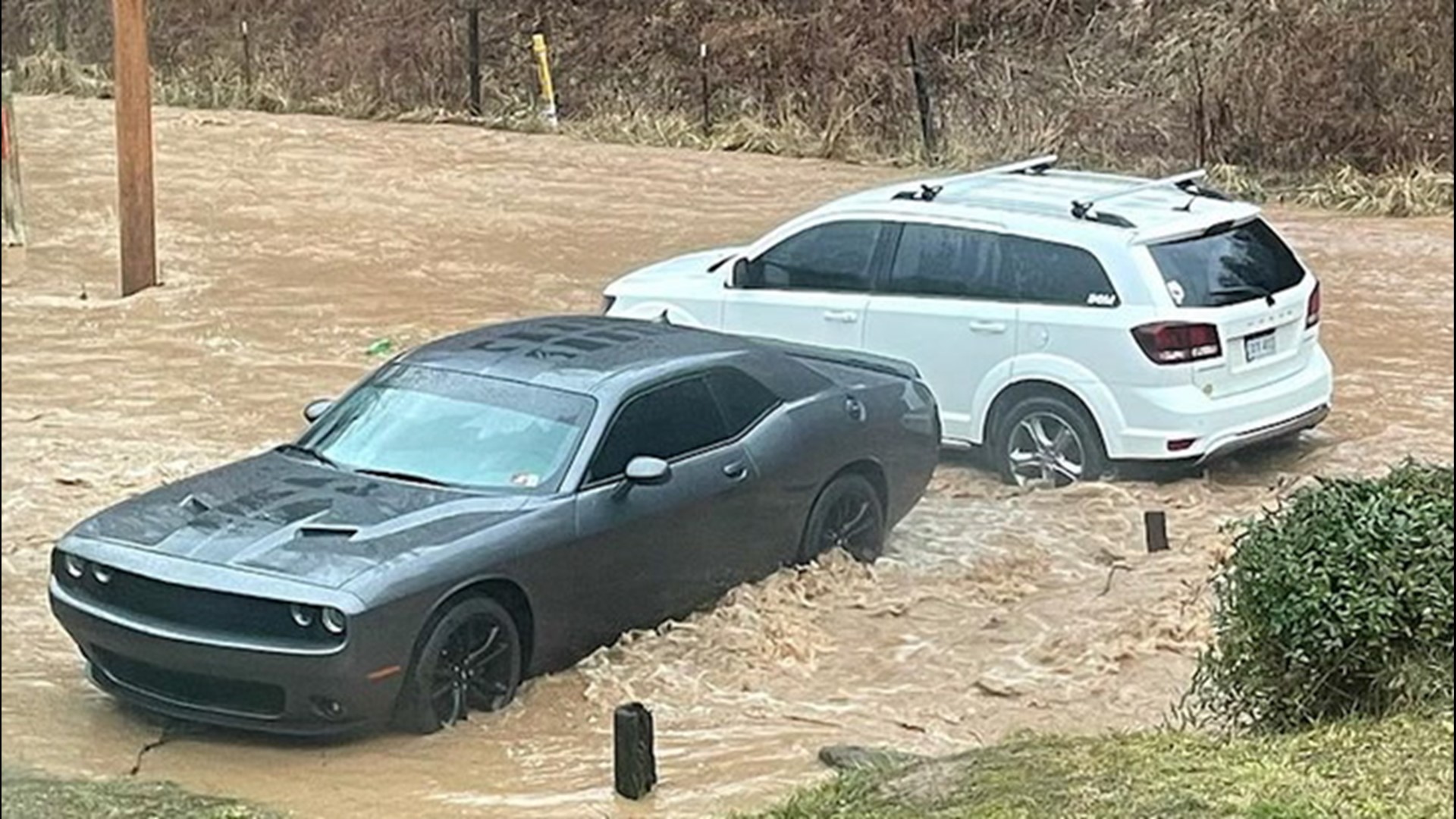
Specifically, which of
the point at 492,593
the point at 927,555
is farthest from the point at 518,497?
the point at 927,555

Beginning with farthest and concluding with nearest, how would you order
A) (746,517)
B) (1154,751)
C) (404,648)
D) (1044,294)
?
(1044,294), (746,517), (404,648), (1154,751)

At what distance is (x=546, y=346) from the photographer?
300 inches

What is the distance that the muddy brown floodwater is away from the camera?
607 centimetres

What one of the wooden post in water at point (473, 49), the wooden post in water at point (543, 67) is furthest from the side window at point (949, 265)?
the wooden post in water at point (473, 49)

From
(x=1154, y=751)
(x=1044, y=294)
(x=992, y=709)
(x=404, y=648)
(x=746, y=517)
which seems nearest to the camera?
(x=1154, y=751)

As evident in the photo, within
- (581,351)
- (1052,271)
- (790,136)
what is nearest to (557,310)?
(581,351)

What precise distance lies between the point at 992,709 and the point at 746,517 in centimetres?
109

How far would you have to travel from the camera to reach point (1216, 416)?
775cm

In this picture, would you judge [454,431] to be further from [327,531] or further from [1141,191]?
[1141,191]

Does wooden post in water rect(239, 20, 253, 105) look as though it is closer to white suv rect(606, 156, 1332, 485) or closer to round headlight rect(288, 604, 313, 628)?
white suv rect(606, 156, 1332, 485)

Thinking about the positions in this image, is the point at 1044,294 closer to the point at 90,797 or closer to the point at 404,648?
the point at 404,648

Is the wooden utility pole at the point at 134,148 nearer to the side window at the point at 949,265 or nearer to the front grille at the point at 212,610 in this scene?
the front grille at the point at 212,610

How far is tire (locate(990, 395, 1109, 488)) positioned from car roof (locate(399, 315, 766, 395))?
3.08ft

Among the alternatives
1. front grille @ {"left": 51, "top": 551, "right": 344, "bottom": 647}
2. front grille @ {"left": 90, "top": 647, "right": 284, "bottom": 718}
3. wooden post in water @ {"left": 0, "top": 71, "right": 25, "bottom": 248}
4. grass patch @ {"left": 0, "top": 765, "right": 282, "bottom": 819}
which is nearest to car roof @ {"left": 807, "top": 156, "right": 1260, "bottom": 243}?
front grille @ {"left": 51, "top": 551, "right": 344, "bottom": 647}
